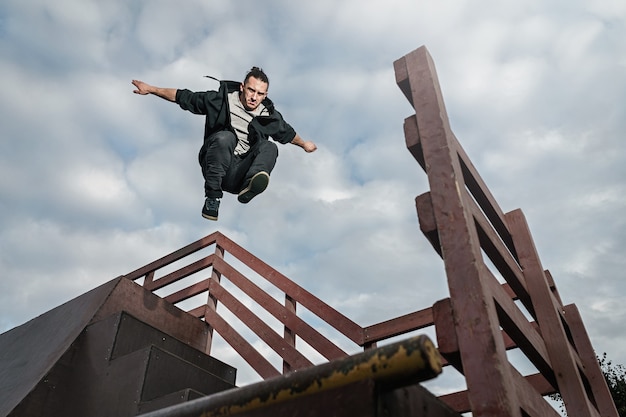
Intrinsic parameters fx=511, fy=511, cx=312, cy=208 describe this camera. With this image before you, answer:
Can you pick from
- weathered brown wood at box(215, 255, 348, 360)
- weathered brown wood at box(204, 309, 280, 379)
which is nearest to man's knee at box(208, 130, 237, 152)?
weathered brown wood at box(215, 255, 348, 360)

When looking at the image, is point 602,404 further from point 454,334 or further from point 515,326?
point 454,334

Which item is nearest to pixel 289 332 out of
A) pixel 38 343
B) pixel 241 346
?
pixel 241 346

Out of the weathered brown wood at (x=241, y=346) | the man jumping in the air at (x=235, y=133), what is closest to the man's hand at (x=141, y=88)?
the man jumping in the air at (x=235, y=133)

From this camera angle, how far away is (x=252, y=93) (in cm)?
445

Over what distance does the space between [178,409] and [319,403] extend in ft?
1.30

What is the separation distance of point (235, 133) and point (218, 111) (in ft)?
0.77

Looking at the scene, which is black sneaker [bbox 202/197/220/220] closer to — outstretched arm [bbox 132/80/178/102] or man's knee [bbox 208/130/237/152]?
man's knee [bbox 208/130/237/152]

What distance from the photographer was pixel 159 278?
5434 mm

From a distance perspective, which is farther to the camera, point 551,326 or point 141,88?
point 141,88

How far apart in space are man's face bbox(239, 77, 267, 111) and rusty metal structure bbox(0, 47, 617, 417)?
1412 mm

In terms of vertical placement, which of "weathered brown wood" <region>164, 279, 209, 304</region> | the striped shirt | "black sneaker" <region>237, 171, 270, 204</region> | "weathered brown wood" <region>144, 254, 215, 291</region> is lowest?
"weathered brown wood" <region>164, 279, 209, 304</region>

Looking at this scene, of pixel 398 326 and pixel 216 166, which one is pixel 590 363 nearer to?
pixel 398 326

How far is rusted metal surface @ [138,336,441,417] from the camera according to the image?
99 centimetres

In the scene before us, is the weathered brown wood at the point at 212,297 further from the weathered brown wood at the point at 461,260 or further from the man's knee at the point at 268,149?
the weathered brown wood at the point at 461,260
